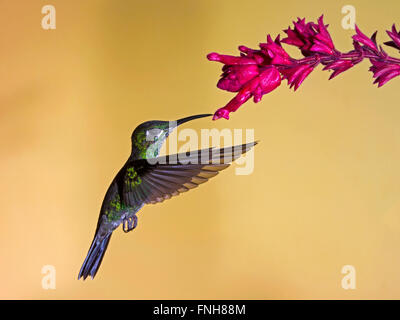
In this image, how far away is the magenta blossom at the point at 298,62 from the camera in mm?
256

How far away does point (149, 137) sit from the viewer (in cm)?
65

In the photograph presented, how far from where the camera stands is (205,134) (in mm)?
1339

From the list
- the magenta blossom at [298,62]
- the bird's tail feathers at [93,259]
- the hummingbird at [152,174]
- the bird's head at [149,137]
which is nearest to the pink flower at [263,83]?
the magenta blossom at [298,62]

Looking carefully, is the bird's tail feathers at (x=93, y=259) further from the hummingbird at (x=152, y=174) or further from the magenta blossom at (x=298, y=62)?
the magenta blossom at (x=298, y=62)

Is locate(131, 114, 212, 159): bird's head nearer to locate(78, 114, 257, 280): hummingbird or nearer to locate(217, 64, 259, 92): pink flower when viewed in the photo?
locate(78, 114, 257, 280): hummingbird

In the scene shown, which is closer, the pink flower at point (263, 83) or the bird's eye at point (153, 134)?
the pink flower at point (263, 83)

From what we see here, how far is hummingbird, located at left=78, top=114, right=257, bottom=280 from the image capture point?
0.54 m

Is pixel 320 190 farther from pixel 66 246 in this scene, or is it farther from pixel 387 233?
pixel 66 246

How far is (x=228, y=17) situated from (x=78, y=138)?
1.89ft

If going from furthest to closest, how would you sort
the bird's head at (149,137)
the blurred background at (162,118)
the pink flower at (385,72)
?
the blurred background at (162,118)
the bird's head at (149,137)
the pink flower at (385,72)

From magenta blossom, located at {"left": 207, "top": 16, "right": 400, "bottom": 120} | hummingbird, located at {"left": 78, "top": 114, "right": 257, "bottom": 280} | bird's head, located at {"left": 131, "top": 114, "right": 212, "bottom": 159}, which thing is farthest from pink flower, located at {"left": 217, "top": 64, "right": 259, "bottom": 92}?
bird's head, located at {"left": 131, "top": 114, "right": 212, "bottom": 159}

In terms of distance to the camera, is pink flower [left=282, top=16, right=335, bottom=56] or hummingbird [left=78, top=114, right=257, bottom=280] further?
hummingbird [left=78, top=114, right=257, bottom=280]

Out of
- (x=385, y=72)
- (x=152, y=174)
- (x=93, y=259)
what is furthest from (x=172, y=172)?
(x=385, y=72)

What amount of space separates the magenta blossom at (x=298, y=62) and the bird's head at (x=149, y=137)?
0.36 m
